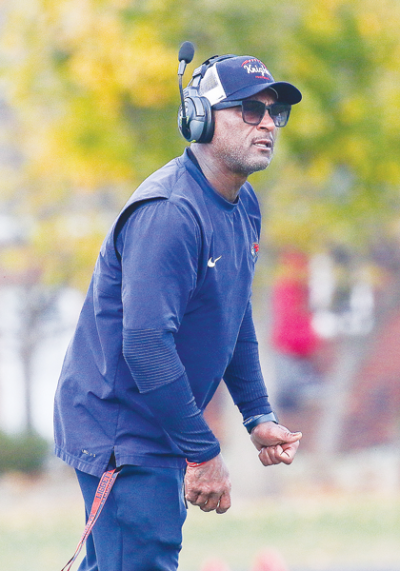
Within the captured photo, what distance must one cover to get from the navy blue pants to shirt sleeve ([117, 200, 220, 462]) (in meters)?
0.23

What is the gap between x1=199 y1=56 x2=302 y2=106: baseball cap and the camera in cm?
267

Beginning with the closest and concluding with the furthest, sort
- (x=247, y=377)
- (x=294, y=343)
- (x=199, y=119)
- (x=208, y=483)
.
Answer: (x=208, y=483)
(x=199, y=119)
(x=247, y=377)
(x=294, y=343)

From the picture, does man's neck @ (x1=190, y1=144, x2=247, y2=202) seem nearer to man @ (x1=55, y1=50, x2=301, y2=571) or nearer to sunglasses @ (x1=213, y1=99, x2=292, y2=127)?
man @ (x1=55, y1=50, x2=301, y2=571)

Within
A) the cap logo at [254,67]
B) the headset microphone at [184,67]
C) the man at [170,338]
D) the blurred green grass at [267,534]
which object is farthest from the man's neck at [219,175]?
the blurred green grass at [267,534]

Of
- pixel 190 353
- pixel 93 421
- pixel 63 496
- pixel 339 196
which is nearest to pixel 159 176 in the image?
pixel 190 353

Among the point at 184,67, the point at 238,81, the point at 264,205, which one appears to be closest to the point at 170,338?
the point at 238,81

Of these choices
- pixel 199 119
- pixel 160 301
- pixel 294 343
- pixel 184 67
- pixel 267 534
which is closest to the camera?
pixel 160 301

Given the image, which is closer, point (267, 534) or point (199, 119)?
point (199, 119)

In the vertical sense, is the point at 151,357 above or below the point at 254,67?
below

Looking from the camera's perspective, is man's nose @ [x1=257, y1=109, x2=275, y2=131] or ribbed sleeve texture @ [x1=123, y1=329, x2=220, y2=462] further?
man's nose @ [x1=257, y1=109, x2=275, y2=131]

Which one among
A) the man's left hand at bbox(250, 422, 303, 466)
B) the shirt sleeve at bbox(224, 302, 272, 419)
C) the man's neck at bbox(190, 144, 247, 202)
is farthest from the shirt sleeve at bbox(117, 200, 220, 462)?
the shirt sleeve at bbox(224, 302, 272, 419)

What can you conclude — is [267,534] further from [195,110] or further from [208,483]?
[195,110]

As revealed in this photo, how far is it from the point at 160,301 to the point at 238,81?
0.79m

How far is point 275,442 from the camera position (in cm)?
293
